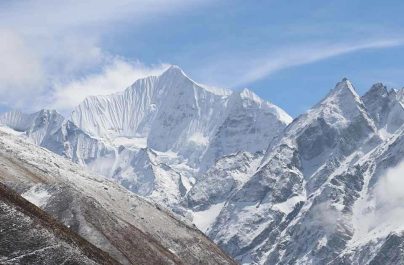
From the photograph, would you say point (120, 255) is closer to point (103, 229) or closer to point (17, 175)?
point (103, 229)

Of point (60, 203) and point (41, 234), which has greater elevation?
point (41, 234)

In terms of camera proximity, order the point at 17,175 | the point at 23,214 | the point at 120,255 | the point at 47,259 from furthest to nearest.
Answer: the point at 17,175 < the point at 120,255 < the point at 23,214 < the point at 47,259

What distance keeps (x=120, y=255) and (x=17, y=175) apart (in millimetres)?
36250

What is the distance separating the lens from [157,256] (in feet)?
623

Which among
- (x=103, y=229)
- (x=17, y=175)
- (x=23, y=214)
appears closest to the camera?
(x=23, y=214)

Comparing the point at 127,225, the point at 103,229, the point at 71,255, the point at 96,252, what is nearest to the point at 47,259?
the point at 71,255

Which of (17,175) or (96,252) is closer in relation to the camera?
(96,252)

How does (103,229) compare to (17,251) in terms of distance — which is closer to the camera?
(17,251)

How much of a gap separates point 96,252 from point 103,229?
250ft

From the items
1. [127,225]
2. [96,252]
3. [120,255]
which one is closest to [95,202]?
[127,225]

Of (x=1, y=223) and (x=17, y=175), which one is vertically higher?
(x=1, y=223)

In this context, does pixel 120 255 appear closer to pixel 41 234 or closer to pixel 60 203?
pixel 60 203

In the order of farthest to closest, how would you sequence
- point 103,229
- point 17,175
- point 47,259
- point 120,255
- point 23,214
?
point 17,175 → point 103,229 → point 120,255 → point 23,214 → point 47,259

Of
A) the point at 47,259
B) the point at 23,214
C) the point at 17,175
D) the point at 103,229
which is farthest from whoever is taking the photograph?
the point at 17,175
